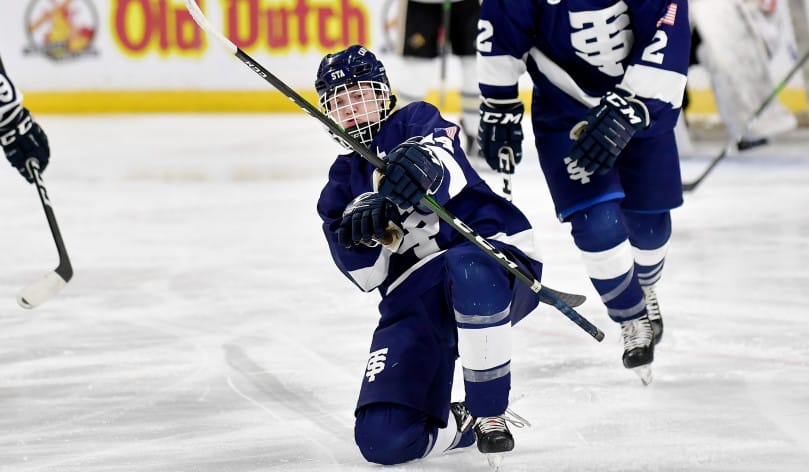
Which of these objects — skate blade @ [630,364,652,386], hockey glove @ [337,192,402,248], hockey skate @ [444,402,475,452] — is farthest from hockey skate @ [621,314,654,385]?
hockey glove @ [337,192,402,248]

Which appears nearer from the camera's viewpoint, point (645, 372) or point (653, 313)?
point (645, 372)

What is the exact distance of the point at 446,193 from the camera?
204 centimetres

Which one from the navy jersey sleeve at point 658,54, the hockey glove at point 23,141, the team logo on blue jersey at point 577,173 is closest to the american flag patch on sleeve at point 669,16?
the navy jersey sleeve at point 658,54

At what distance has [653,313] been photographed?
2691 millimetres

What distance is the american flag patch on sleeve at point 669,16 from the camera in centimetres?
235

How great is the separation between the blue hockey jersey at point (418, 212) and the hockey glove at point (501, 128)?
0.44 m

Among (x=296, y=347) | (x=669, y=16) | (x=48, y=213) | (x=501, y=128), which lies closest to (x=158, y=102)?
(x=48, y=213)

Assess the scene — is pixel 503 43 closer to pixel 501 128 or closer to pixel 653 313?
pixel 501 128

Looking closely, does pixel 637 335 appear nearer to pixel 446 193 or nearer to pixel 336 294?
pixel 446 193

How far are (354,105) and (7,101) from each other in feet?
3.35

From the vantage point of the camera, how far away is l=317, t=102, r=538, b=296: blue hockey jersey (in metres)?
2.04

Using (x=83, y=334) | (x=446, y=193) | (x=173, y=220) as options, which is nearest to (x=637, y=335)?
(x=446, y=193)

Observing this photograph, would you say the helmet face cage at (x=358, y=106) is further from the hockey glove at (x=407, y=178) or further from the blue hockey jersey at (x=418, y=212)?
the hockey glove at (x=407, y=178)

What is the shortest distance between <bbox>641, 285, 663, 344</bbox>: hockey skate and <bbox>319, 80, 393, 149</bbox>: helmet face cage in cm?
85
